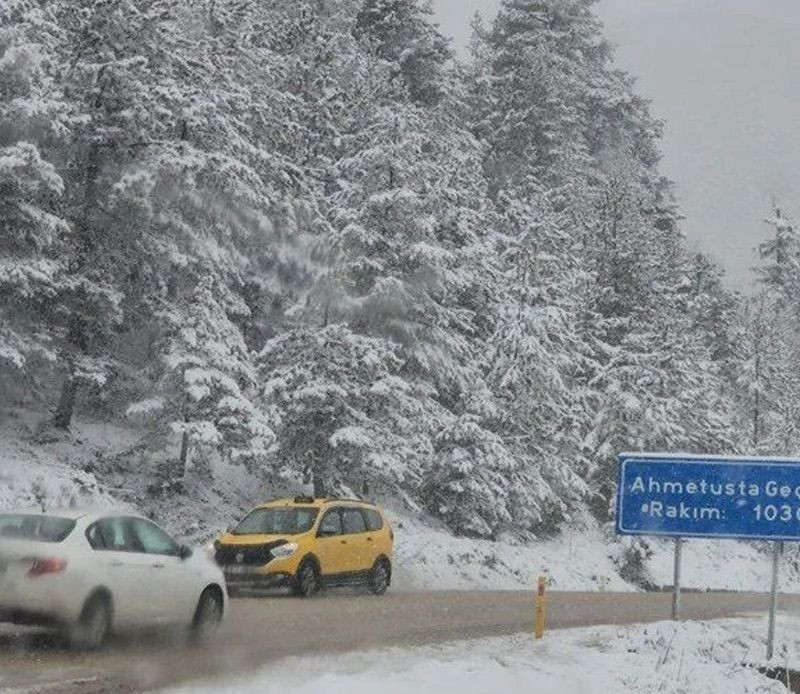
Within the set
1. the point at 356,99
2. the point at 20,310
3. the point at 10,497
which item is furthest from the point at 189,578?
the point at 356,99

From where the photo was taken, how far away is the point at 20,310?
26062 millimetres

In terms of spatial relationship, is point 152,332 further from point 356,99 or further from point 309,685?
point 309,685

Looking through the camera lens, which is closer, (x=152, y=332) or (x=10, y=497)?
(x=10, y=497)

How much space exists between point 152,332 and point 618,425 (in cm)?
2151

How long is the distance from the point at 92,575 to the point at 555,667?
17.3 feet

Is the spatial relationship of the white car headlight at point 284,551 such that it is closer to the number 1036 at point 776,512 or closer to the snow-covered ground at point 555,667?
the snow-covered ground at point 555,667

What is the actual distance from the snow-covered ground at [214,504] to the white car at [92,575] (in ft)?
32.7

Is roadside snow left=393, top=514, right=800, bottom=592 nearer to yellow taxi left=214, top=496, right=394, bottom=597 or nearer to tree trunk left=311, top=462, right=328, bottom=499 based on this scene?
tree trunk left=311, top=462, right=328, bottom=499

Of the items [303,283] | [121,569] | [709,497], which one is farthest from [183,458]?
[121,569]

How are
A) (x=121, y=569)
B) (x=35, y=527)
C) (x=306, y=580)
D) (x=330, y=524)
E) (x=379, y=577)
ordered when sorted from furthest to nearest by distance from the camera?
(x=379, y=577) < (x=330, y=524) < (x=306, y=580) < (x=121, y=569) < (x=35, y=527)

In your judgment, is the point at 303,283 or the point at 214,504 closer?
the point at 214,504

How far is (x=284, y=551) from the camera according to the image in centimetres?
2139

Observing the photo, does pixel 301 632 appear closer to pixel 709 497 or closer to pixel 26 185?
pixel 709 497

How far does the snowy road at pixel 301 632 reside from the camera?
37.5ft
